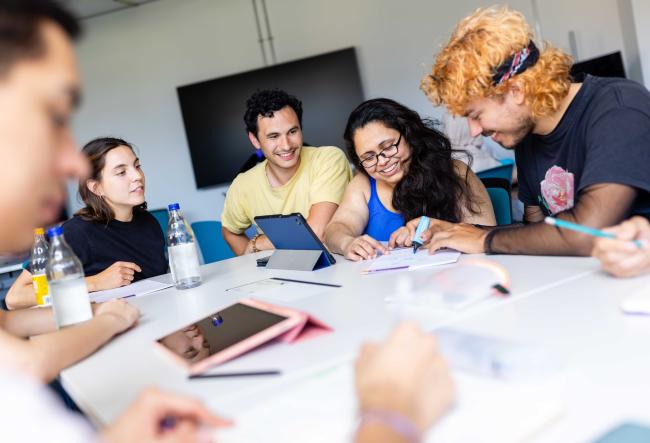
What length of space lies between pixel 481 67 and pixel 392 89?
386cm

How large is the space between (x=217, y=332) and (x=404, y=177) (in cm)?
135

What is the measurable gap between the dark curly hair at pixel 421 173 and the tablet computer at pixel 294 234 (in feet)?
1.79

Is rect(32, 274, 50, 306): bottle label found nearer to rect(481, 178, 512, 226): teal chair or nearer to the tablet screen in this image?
the tablet screen

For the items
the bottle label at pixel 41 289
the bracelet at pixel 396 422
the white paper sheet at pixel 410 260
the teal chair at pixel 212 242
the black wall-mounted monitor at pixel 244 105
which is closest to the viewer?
the bracelet at pixel 396 422

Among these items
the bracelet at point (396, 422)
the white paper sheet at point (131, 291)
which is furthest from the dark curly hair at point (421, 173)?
the bracelet at point (396, 422)

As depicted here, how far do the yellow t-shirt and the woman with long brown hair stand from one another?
1.91ft

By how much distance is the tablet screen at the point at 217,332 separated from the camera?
1161mm

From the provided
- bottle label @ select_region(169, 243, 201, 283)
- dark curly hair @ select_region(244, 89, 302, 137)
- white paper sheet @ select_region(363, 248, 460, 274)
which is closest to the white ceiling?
dark curly hair @ select_region(244, 89, 302, 137)

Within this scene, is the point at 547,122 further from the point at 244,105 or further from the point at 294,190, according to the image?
the point at 244,105

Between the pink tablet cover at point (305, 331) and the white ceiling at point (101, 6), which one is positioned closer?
the pink tablet cover at point (305, 331)

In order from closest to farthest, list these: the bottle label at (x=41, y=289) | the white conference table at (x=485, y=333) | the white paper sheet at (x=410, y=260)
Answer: the white conference table at (x=485, y=333), the white paper sheet at (x=410, y=260), the bottle label at (x=41, y=289)

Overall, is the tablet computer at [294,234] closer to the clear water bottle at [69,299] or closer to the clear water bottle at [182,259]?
the clear water bottle at [182,259]

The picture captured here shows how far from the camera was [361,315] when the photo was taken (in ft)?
4.00

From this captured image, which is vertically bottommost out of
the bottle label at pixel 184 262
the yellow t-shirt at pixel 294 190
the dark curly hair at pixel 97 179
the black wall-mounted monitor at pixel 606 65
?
the bottle label at pixel 184 262
